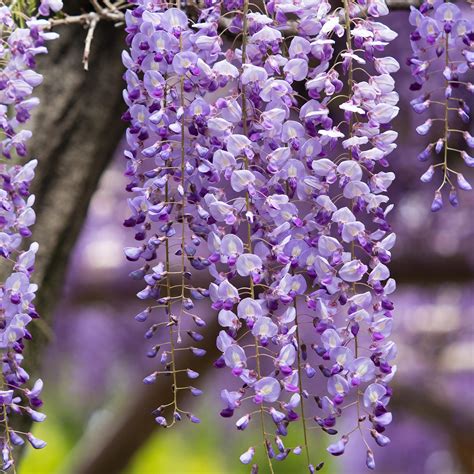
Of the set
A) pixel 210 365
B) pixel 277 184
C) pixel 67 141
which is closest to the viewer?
pixel 277 184

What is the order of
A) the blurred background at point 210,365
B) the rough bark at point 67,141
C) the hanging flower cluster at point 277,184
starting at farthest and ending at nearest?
the blurred background at point 210,365
the rough bark at point 67,141
the hanging flower cluster at point 277,184

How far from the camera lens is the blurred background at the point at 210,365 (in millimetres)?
2846

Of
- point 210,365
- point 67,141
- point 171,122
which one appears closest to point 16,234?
point 171,122

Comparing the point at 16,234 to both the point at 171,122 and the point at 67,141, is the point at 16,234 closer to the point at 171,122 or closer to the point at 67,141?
the point at 171,122

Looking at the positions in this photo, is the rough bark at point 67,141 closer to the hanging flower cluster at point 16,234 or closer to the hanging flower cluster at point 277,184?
the hanging flower cluster at point 16,234

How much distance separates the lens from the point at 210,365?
2.97 m

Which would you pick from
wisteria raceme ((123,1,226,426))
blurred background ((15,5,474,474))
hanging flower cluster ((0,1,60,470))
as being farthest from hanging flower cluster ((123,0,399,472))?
blurred background ((15,5,474,474))

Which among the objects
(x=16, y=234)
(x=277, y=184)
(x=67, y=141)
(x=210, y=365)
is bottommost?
(x=210, y=365)

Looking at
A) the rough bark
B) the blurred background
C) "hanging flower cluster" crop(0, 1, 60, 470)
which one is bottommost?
the blurred background

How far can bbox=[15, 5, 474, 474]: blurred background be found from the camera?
2.85 meters

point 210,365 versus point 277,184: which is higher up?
point 277,184

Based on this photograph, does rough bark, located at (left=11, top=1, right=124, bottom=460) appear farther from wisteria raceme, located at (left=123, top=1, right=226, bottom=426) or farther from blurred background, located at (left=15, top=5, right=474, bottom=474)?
wisteria raceme, located at (left=123, top=1, right=226, bottom=426)

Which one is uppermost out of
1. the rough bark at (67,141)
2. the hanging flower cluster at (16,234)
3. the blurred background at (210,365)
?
the hanging flower cluster at (16,234)

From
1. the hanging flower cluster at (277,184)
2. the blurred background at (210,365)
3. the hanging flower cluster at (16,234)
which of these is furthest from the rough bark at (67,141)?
the hanging flower cluster at (277,184)
